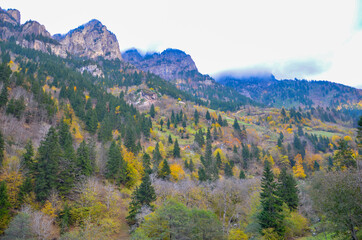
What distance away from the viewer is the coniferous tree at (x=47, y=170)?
38.8m

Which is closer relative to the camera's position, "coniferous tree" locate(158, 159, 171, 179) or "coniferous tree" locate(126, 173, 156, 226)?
"coniferous tree" locate(126, 173, 156, 226)

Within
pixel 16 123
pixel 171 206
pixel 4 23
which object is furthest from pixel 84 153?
pixel 4 23

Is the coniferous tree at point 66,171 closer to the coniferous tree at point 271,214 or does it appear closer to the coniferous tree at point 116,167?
the coniferous tree at point 116,167

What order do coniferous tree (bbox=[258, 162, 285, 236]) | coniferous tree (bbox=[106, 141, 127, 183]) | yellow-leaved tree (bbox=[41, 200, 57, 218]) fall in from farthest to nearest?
Answer: coniferous tree (bbox=[106, 141, 127, 183])
yellow-leaved tree (bbox=[41, 200, 57, 218])
coniferous tree (bbox=[258, 162, 285, 236])

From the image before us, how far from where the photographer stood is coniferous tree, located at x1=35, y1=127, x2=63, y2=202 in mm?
38812

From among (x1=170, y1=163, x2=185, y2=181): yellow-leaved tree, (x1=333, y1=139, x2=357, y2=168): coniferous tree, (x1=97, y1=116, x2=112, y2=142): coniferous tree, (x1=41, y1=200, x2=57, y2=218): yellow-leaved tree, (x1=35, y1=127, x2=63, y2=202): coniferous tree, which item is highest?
(x1=333, y1=139, x2=357, y2=168): coniferous tree

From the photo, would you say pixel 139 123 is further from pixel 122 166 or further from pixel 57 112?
pixel 122 166

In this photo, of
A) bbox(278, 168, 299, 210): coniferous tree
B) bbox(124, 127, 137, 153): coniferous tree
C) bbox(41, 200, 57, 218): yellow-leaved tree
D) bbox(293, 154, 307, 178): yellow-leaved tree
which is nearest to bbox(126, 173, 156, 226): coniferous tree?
bbox(41, 200, 57, 218): yellow-leaved tree

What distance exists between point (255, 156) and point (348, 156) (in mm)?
56718

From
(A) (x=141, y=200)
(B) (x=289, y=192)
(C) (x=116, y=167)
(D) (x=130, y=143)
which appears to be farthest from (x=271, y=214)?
(D) (x=130, y=143)

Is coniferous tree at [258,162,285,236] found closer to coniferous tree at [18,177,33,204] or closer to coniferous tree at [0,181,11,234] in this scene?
coniferous tree at [0,181,11,234]

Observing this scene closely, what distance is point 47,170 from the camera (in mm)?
40406

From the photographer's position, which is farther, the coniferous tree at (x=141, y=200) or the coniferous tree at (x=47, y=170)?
the coniferous tree at (x=141, y=200)

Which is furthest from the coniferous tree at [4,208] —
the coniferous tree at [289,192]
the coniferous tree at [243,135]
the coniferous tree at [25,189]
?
the coniferous tree at [243,135]
